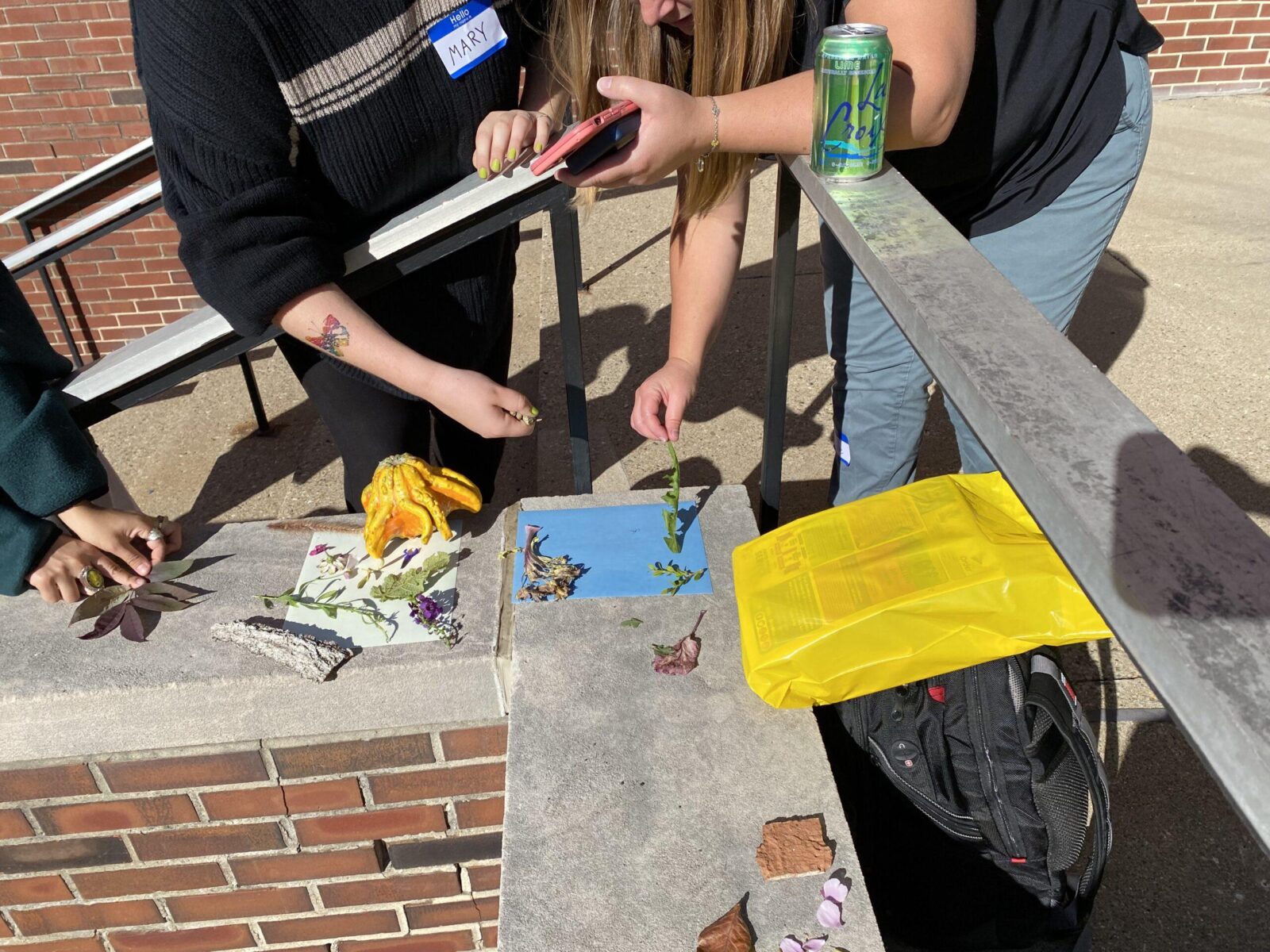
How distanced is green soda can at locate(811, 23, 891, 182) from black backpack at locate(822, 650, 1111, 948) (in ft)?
2.65

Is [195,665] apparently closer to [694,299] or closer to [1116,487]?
[694,299]

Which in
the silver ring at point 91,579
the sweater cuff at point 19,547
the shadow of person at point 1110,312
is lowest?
the shadow of person at point 1110,312

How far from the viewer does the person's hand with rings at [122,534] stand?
5.12 ft

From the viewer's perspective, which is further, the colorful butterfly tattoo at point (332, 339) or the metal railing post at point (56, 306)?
the metal railing post at point (56, 306)

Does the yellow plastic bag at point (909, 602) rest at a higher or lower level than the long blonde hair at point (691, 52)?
lower

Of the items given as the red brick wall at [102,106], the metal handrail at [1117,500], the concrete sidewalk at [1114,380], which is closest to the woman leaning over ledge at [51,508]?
the metal handrail at [1117,500]

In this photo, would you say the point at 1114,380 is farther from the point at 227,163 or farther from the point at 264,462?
the point at 264,462

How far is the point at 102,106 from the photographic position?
5.41m

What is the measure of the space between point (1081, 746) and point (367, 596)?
1.15 m

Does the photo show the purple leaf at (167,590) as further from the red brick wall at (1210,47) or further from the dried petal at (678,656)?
the red brick wall at (1210,47)

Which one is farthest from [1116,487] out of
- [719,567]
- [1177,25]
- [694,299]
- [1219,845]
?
[1177,25]

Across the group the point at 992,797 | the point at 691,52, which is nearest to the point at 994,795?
the point at 992,797

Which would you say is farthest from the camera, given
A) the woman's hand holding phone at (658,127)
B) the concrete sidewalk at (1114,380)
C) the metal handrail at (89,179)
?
the metal handrail at (89,179)

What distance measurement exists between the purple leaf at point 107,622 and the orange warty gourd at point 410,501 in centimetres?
39
